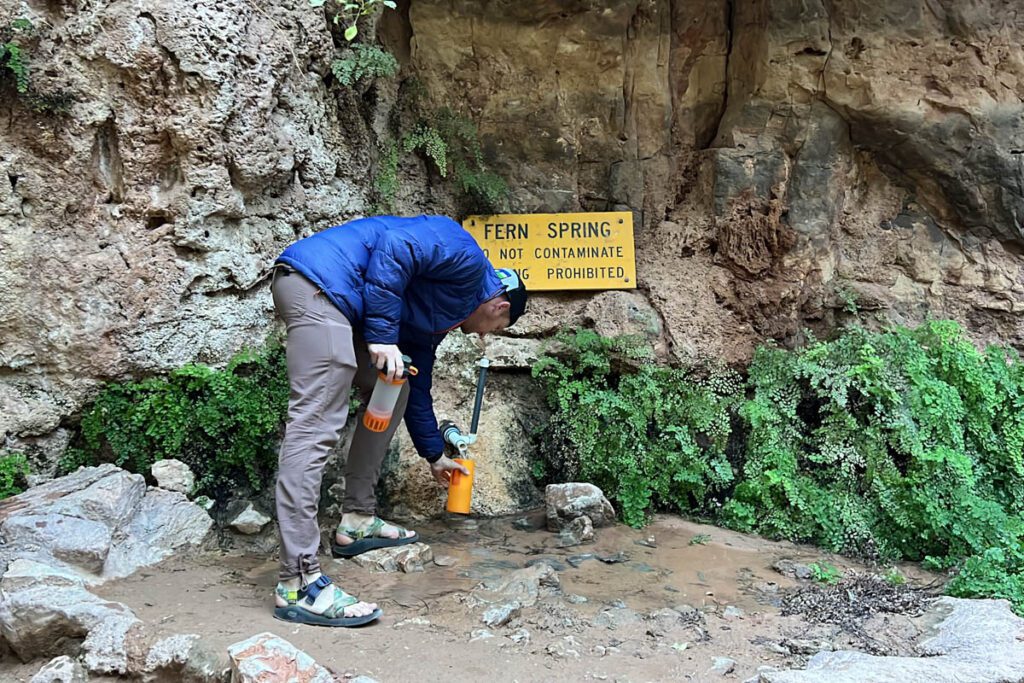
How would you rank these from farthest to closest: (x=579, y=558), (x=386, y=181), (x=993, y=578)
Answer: (x=386, y=181) → (x=579, y=558) → (x=993, y=578)

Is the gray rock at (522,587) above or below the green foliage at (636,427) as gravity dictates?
below

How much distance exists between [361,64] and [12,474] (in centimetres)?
328

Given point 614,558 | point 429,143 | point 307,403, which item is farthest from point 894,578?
point 429,143

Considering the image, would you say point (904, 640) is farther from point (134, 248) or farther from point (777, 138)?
point (134, 248)

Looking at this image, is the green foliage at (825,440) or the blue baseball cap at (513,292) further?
the green foliage at (825,440)

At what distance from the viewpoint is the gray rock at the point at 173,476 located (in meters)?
4.19

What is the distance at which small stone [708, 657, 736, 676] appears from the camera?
9.70 feet

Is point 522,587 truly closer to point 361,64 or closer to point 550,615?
point 550,615

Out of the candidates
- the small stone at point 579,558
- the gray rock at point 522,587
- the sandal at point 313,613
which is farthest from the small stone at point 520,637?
the small stone at point 579,558

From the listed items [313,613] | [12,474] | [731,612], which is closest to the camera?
[313,613]

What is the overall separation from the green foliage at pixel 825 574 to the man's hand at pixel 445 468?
76.3 inches

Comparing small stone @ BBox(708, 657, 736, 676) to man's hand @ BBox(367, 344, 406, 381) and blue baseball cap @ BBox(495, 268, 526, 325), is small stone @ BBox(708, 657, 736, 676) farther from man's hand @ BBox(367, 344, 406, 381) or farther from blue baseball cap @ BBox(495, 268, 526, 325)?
blue baseball cap @ BBox(495, 268, 526, 325)

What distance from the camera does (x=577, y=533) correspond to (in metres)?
4.64

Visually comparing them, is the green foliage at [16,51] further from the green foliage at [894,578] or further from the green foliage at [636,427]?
the green foliage at [894,578]
